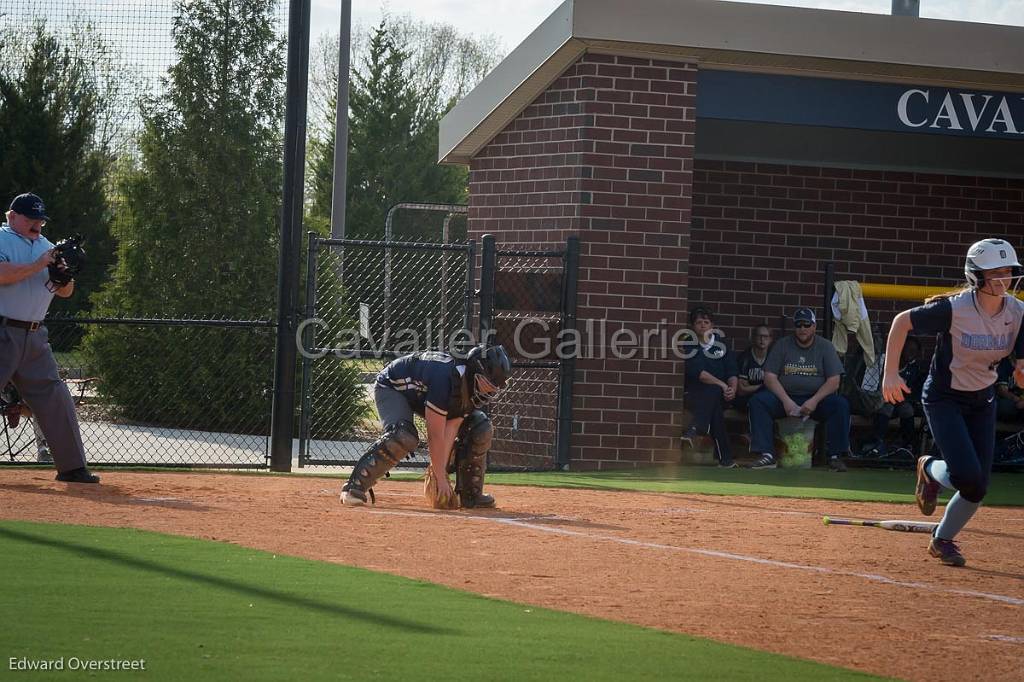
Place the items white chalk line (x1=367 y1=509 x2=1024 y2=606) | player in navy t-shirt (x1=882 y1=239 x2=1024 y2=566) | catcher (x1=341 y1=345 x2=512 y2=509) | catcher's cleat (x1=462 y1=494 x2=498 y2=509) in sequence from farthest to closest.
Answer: catcher's cleat (x1=462 y1=494 x2=498 y2=509) → catcher (x1=341 y1=345 x2=512 y2=509) → player in navy t-shirt (x1=882 y1=239 x2=1024 y2=566) → white chalk line (x1=367 y1=509 x2=1024 y2=606)

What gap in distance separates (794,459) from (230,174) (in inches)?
300

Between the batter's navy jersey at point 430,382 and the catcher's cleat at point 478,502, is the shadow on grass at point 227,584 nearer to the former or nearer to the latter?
the batter's navy jersey at point 430,382

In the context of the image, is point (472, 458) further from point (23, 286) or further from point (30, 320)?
point (23, 286)

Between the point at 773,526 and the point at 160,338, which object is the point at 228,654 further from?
the point at 160,338

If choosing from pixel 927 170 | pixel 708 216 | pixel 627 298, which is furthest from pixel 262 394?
pixel 927 170

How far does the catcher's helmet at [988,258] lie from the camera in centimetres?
748

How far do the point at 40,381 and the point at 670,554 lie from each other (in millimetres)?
4902

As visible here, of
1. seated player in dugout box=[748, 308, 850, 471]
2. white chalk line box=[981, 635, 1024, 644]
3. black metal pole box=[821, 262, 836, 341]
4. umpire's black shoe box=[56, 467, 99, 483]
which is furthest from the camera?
black metal pole box=[821, 262, 836, 341]

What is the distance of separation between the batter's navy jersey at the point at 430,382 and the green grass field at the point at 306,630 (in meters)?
2.36

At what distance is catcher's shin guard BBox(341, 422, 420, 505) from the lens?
9.42 meters

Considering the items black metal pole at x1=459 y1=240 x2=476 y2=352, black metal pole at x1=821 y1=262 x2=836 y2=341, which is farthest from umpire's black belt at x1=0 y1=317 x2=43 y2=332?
black metal pole at x1=821 y1=262 x2=836 y2=341

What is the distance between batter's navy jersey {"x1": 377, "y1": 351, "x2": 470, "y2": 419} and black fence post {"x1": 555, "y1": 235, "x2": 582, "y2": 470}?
373 centimetres

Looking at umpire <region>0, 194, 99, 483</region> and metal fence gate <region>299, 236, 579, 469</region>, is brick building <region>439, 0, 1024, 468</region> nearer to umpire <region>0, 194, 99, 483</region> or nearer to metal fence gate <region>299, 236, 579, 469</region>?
metal fence gate <region>299, 236, 579, 469</region>

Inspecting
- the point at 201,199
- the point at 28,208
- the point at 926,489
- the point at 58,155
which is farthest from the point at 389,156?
the point at 926,489
